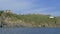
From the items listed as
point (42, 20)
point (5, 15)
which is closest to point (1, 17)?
point (5, 15)

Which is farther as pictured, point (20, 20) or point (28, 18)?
point (28, 18)

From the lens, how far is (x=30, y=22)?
189500 mm

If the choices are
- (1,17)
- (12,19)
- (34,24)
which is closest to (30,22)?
(34,24)

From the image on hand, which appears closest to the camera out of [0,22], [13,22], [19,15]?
[0,22]

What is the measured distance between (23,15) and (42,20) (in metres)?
18.8

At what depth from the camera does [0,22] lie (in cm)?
15975

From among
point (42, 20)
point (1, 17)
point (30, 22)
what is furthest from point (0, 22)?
point (42, 20)

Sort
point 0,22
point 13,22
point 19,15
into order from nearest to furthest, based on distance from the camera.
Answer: point 0,22 → point 13,22 → point 19,15

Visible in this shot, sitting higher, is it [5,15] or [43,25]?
[5,15]

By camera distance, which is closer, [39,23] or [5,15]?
[5,15]

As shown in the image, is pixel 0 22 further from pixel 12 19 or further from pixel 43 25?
pixel 43 25

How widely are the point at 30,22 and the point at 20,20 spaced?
1240 centimetres

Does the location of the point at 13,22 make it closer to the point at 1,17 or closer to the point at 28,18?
the point at 1,17

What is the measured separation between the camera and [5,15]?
168125 mm
